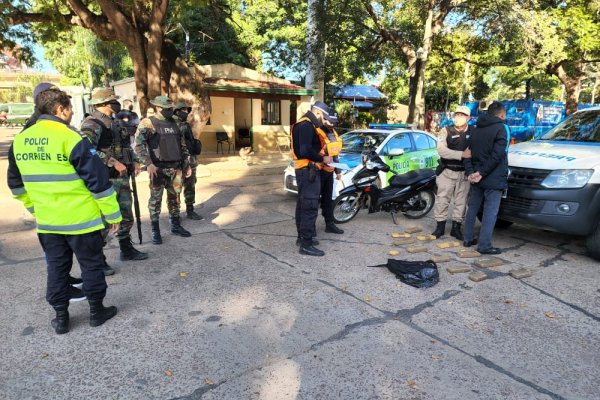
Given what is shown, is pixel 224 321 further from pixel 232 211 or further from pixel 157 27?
pixel 157 27

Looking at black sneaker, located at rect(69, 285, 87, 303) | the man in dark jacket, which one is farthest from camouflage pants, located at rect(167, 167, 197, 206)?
the man in dark jacket

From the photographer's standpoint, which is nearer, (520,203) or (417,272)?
(417,272)

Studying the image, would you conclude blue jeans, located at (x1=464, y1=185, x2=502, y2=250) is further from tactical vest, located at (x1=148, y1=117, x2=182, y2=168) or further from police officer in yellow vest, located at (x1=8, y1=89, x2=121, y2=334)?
police officer in yellow vest, located at (x1=8, y1=89, x2=121, y2=334)

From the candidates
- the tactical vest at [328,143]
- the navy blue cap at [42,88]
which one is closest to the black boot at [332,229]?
the tactical vest at [328,143]

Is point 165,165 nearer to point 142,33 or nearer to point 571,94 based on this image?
point 142,33

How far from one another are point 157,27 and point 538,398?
11.6 m

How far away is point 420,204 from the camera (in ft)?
23.7

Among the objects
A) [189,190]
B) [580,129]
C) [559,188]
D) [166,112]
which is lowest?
[189,190]

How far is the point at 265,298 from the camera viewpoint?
4098 millimetres

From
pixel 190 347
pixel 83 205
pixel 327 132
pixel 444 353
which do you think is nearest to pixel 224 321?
pixel 190 347

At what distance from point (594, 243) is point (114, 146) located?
18.9 feet

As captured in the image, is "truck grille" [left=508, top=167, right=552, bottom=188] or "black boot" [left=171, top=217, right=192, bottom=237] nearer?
"truck grille" [left=508, top=167, right=552, bottom=188]

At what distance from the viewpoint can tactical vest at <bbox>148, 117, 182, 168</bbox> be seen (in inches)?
220

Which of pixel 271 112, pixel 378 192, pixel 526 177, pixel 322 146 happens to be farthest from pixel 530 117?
pixel 322 146
